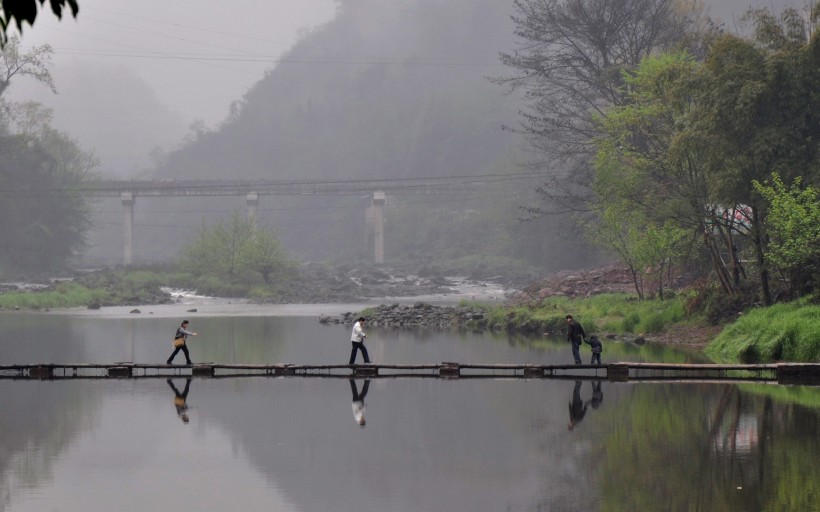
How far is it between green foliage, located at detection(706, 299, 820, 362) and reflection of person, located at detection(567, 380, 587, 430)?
806 cm

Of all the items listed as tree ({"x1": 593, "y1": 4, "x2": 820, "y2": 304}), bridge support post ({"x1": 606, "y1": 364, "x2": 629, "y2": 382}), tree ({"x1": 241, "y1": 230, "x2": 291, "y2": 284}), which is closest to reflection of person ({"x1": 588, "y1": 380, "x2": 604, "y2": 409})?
bridge support post ({"x1": 606, "y1": 364, "x2": 629, "y2": 382})

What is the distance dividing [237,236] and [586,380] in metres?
85.3

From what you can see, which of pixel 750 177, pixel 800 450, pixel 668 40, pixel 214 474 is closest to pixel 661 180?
pixel 750 177

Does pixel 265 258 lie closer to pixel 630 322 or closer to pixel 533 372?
pixel 630 322

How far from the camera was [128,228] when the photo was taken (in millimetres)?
156500

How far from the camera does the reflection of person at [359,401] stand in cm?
2711

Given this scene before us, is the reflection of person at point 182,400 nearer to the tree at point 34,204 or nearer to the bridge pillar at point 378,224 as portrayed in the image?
the tree at point 34,204

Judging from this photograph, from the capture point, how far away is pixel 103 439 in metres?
24.9

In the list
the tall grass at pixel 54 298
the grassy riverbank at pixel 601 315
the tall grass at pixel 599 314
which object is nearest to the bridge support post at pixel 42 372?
the grassy riverbank at pixel 601 315

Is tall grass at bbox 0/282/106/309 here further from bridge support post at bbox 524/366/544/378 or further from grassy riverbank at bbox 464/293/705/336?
bridge support post at bbox 524/366/544/378

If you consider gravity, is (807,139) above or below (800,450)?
above

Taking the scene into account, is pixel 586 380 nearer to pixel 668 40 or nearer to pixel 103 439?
pixel 103 439

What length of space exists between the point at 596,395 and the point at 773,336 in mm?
9581

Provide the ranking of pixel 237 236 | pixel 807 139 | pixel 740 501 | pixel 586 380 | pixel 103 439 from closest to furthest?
pixel 740 501
pixel 103 439
pixel 586 380
pixel 807 139
pixel 237 236
